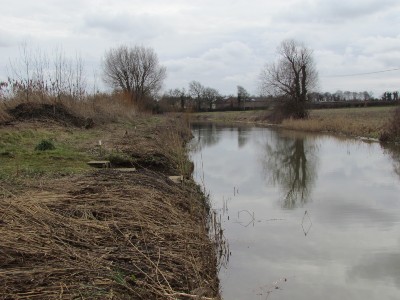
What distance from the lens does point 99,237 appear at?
177 inches

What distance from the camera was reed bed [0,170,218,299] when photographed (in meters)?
3.49

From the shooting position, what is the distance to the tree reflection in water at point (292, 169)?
34.2 feet

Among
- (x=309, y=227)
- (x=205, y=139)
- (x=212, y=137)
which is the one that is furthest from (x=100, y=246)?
(x=212, y=137)

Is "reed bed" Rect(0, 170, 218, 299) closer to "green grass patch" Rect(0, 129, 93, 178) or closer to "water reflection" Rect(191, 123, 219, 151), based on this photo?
"green grass patch" Rect(0, 129, 93, 178)

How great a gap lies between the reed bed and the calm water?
3.17 ft

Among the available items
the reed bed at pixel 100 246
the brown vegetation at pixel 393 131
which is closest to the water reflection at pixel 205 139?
the brown vegetation at pixel 393 131

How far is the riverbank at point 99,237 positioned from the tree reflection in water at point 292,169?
326cm

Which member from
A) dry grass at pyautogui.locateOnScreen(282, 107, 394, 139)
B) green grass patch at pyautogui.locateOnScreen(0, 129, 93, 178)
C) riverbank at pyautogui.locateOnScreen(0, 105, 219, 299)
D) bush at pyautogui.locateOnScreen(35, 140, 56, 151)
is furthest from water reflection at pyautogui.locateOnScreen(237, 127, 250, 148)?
riverbank at pyautogui.locateOnScreen(0, 105, 219, 299)

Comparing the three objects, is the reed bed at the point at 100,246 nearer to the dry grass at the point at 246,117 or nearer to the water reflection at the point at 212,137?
the water reflection at the point at 212,137

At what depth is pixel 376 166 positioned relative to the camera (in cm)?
1472

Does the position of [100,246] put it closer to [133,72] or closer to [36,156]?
[36,156]

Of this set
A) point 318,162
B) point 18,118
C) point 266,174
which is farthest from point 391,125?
point 18,118

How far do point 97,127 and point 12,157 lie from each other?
9.81m

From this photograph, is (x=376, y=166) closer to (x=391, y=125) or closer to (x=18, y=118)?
(x=391, y=125)
